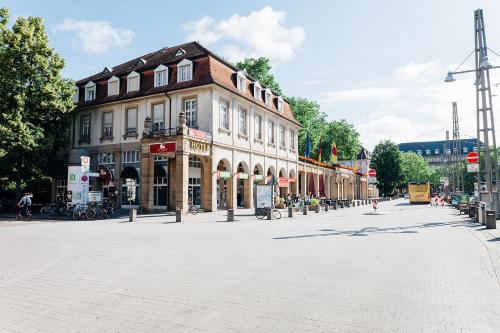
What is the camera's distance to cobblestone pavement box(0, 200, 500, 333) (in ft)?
15.0

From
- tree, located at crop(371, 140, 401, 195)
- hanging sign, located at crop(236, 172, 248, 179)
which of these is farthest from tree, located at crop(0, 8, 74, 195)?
tree, located at crop(371, 140, 401, 195)

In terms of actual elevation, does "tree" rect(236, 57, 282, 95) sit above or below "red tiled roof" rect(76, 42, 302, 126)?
above

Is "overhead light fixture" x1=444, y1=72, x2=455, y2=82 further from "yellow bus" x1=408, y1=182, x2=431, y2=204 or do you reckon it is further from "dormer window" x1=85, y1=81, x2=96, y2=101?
"yellow bus" x1=408, y1=182, x2=431, y2=204

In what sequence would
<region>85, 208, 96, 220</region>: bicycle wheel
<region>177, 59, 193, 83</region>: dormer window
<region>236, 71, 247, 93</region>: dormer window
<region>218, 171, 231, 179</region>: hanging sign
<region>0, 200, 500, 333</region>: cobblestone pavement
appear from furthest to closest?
<region>236, 71, 247, 93</region>: dormer window
<region>177, 59, 193, 83</region>: dormer window
<region>218, 171, 231, 179</region>: hanging sign
<region>85, 208, 96, 220</region>: bicycle wheel
<region>0, 200, 500, 333</region>: cobblestone pavement

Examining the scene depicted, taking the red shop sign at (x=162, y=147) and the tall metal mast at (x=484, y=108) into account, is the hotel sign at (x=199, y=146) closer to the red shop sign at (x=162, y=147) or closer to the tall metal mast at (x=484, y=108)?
the red shop sign at (x=162, y=147)

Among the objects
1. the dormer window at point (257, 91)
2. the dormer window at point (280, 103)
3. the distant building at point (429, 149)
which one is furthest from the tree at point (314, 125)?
the distant building at point (429, 149)

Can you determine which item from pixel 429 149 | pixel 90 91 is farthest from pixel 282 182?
pixel 429 149

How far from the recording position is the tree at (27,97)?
26.9m

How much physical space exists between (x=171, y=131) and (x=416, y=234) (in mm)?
20096

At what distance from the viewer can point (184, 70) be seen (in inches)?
1169

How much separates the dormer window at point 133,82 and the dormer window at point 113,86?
1402 millimetres

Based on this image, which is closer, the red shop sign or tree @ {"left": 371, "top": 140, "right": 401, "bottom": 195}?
the red shop sign

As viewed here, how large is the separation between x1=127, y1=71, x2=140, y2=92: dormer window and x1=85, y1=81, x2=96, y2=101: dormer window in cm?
485

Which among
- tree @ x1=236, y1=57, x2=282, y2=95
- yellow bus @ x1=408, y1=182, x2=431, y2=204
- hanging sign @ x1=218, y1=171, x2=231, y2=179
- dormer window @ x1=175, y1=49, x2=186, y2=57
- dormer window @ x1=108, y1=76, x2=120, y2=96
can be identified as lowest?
yellow bus @ x1=408, y1=182, x2=431, y2=204
